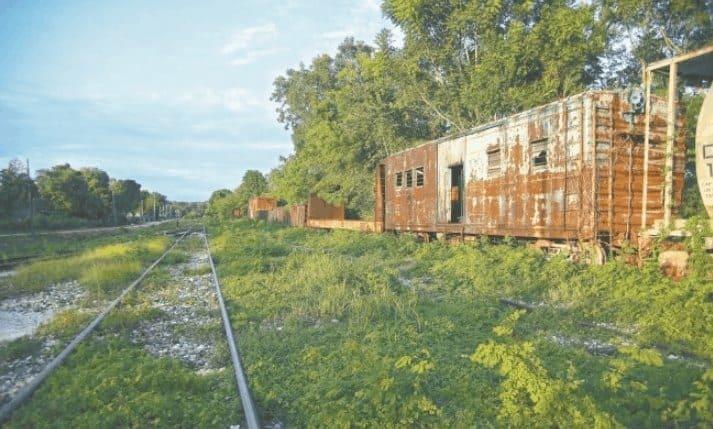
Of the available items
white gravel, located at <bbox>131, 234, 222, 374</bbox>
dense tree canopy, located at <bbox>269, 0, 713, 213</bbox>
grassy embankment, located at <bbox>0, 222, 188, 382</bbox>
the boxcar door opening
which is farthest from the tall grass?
dense tree canopy, located at <bbox>269, 0, 713, 213</bbox>

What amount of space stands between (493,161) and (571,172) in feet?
9.01

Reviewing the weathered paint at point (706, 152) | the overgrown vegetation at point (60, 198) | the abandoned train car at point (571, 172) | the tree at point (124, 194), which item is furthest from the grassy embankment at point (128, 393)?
the tree at point (124, 194)

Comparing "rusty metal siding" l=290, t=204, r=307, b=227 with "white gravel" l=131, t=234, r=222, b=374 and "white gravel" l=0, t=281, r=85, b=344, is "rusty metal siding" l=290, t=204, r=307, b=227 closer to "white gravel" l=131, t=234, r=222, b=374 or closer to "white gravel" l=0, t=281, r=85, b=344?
"white gravel" l=0, t=281, r=85, b=344

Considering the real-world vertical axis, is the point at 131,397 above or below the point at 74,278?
above

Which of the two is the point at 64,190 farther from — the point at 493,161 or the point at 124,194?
the point at 493,161

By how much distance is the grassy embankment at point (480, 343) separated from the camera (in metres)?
3.39

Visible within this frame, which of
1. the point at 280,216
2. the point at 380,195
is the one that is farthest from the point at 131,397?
the point at 280,216

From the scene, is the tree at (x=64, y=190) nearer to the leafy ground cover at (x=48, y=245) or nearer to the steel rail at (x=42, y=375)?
the leafy ground cover at (x=48, y=245)

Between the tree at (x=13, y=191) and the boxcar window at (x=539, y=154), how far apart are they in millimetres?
52430

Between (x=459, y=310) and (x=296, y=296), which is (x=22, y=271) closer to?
(x=296, y=296)

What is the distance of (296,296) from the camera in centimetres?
849

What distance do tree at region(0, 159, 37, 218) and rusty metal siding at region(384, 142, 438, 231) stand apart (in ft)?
147

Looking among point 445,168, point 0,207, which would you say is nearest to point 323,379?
point 445,168

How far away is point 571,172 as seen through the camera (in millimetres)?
9508
